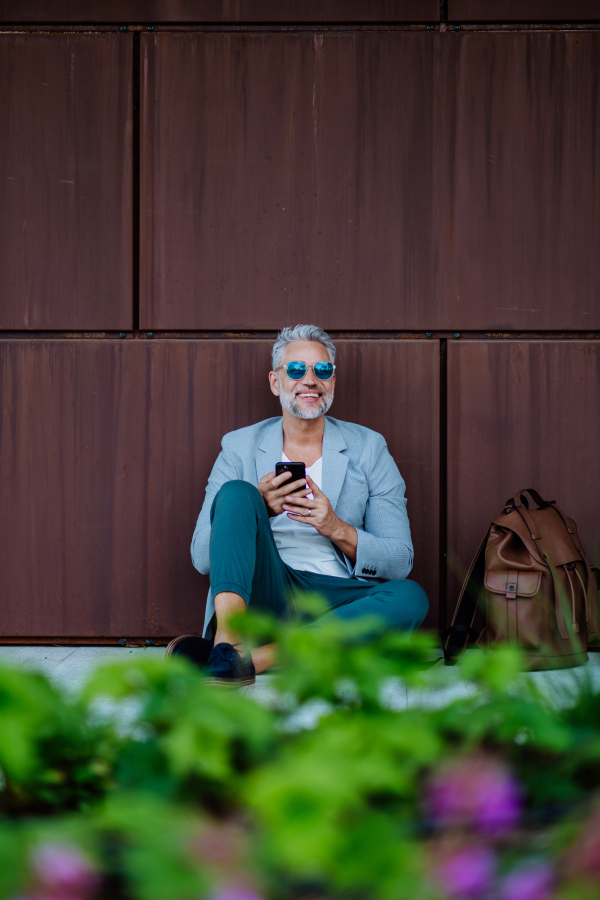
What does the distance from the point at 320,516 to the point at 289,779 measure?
2.38 meters

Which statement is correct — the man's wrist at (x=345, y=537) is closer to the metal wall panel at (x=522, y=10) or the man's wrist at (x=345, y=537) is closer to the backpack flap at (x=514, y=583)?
the backpack flap at (x=514, y=583)

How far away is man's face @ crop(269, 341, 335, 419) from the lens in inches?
129

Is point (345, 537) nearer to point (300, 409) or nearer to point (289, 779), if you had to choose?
point (300, 409)

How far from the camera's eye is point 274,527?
3.29 metres

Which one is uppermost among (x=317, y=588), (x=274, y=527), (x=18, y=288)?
(x=18, y=288)

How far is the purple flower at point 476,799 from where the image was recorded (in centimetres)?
70

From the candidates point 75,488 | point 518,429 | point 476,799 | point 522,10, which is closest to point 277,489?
point 75,488

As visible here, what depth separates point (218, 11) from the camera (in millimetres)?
3584

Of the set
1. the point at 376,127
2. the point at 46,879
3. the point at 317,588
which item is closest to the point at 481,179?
the point at 376,127

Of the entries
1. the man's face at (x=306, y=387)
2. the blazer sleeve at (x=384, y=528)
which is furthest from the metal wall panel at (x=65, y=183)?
the blazer sleeve at (x=384, y=528)

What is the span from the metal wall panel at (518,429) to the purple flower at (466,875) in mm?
3047

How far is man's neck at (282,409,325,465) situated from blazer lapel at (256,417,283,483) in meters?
0.06

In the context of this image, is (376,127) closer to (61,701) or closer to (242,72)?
(242,72)

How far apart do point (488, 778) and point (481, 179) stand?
3.42 meters
